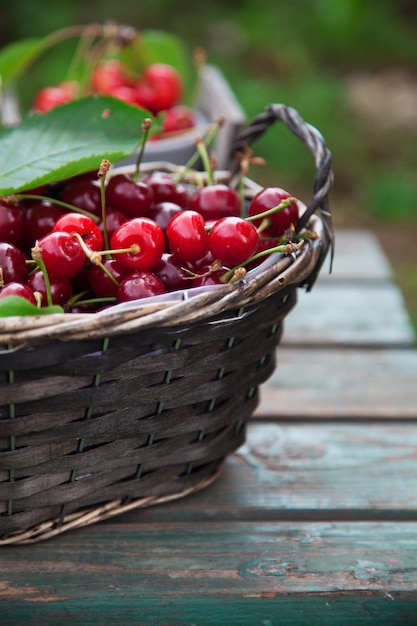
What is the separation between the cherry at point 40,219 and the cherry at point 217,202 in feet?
0.48

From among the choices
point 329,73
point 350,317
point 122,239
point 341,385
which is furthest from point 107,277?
point 329,73

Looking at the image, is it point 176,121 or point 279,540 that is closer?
point 279,540

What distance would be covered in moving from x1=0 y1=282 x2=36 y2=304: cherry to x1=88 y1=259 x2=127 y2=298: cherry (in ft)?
0.27

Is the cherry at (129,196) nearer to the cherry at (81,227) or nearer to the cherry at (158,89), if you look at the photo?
the cherry at (81,227)

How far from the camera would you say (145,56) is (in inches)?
63.6

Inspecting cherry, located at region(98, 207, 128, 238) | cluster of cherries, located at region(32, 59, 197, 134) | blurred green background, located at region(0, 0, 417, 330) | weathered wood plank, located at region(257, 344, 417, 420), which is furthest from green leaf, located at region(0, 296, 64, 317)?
blurred green background, located at region(0, 0, 417, 330)

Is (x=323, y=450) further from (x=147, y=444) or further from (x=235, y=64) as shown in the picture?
(x=235, y=64)

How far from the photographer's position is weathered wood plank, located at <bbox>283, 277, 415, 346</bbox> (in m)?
1.18

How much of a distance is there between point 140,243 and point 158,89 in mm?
779

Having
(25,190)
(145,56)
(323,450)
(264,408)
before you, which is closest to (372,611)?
(323,450)

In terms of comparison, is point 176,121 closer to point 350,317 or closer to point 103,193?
point 350,317

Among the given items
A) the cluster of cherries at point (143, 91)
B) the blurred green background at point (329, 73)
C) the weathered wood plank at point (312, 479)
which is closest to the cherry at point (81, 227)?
the weathered wood plank at point (312, 479)

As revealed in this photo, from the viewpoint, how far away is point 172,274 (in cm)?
79

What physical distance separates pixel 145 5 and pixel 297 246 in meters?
3.14
